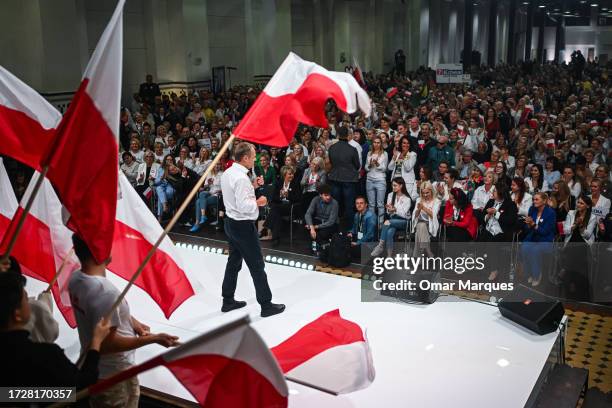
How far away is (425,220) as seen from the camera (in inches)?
310

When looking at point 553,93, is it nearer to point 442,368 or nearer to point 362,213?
point 362,213

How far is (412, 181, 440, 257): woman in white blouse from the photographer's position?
7.80m

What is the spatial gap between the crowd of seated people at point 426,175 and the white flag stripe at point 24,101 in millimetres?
4390

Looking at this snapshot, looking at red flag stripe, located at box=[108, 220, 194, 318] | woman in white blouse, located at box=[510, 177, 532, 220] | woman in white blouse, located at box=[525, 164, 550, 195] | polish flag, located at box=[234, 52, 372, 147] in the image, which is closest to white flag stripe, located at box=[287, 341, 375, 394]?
red flag stripe, located at box=[108, 220, 194, 318]

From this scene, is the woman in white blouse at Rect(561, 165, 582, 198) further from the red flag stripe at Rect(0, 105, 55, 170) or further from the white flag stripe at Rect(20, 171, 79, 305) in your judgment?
the red flag stripe at Rect(0, 105, 55, 170)

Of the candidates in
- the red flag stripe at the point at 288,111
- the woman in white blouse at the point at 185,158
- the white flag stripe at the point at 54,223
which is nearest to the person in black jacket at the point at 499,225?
the red flag stripe at the point at 288,111

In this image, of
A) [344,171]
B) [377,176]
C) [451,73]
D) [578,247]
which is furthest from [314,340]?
[451,73]

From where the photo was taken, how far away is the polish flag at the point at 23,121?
14.3 ft

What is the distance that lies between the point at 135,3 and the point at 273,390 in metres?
18.2

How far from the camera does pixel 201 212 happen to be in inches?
403

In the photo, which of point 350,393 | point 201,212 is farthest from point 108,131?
point 201,212

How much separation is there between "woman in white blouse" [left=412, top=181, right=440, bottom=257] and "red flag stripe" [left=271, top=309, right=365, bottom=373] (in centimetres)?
299

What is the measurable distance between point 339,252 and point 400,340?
8.73 ft

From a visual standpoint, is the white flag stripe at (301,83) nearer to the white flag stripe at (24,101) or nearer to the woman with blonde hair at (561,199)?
the white flag stripe at (24,101)
